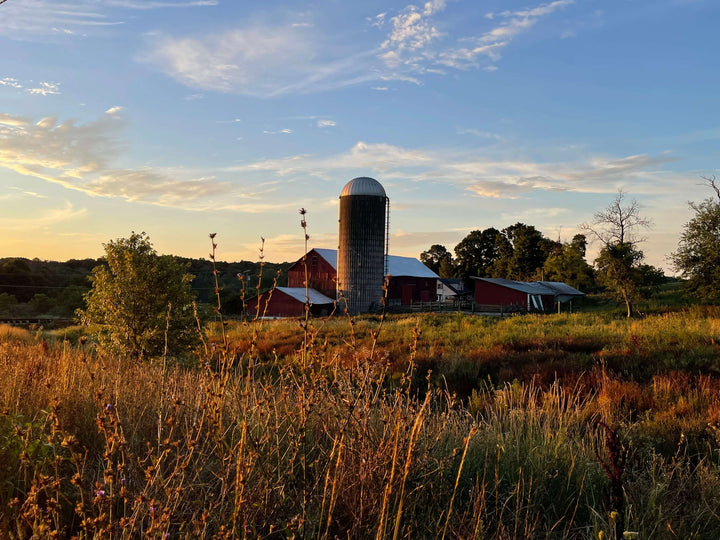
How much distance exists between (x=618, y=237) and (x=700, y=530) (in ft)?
123

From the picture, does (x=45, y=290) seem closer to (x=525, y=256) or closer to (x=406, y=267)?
(x=406, y=267)

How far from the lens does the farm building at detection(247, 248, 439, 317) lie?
4075 cm

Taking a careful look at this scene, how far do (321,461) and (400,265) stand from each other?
4539 cm

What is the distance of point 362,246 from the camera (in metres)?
35.9

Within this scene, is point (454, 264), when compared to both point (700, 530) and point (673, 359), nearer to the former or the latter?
point (673, 359)

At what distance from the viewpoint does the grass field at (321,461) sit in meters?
2.76

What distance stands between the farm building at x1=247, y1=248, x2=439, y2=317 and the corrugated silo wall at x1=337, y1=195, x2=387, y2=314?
3.43m

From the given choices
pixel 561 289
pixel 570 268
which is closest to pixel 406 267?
pixel 561 289

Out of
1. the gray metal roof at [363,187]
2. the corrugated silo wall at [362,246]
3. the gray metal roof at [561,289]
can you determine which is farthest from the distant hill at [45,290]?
the gray metal roof at [561,289]

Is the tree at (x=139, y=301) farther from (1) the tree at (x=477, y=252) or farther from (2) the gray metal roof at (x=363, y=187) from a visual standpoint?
(1) the tree at (x=477, y=252)

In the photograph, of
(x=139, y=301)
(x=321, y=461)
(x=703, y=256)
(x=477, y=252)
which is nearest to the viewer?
(x=321, y=461)

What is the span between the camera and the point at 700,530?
13.6ft

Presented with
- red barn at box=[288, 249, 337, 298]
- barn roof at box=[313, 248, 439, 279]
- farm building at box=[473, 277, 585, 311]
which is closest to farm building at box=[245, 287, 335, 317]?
red barn at box=[288, 249, 337, 298]

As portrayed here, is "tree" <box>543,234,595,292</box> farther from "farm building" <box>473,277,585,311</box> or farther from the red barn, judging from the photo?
the red barn
